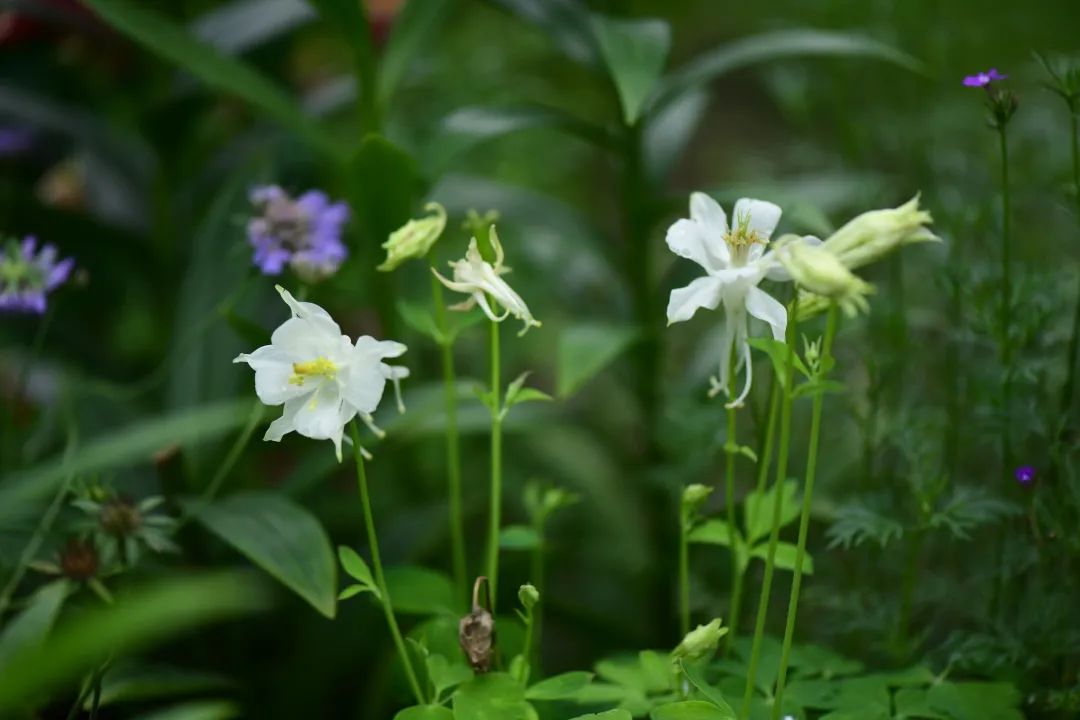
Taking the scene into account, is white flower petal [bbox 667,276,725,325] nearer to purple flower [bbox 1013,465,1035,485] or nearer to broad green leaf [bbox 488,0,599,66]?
purple flower [bbox 1013,465,1035,485]

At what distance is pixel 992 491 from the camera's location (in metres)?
0.80

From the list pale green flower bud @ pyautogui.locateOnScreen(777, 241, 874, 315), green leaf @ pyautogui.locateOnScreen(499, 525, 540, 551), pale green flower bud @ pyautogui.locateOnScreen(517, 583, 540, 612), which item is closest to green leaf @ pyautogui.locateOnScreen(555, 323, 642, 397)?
green leaf @ pyautogui.locateOnScreen(499, 525, 540, 551)

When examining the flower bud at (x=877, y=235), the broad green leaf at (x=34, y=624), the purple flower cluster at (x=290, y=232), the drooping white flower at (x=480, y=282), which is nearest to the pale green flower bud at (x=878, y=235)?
the flower bud at (x=877, y=235)

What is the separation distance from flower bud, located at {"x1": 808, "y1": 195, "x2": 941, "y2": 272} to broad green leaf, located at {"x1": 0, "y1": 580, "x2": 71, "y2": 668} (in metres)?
0.53

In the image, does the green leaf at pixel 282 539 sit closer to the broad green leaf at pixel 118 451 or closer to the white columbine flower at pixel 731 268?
the broad green leaf at pixel 118 451

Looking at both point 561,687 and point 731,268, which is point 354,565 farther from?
point 731,268

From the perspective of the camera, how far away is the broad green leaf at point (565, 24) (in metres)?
0.91

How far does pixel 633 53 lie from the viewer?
2.75ft

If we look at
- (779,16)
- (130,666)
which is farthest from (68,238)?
(779,16)

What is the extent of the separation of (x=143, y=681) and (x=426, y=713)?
0.86 ft

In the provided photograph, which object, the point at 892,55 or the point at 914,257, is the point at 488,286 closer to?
the point at 892,55

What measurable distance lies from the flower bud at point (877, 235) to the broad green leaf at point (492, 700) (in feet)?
1.02

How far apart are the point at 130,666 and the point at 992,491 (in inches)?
26.9

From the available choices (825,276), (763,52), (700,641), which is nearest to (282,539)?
(700,641)
